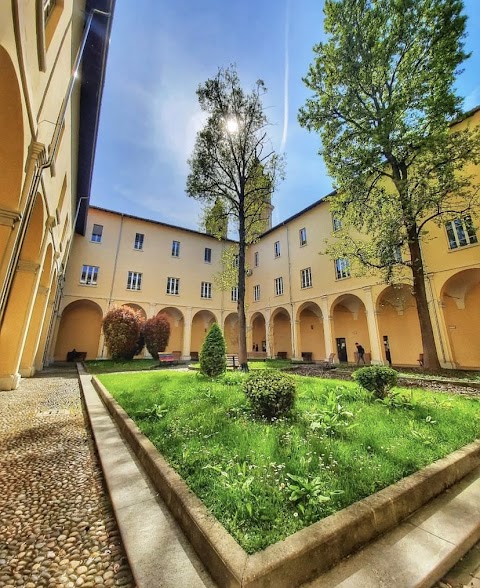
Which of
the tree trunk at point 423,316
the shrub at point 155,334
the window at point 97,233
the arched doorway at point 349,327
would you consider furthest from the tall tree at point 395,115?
the window at point 97,233

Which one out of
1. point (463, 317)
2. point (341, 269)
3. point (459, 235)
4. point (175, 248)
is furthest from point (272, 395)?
point (175, 248)

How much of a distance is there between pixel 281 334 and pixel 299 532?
24392 mm

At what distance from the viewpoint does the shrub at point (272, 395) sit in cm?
432

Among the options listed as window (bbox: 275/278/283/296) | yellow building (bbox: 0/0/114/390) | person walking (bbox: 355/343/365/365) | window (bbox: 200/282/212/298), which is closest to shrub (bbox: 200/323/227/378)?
yellow building (bbox: 0/0/114/390)

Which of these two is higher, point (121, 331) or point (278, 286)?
point (278, 286)

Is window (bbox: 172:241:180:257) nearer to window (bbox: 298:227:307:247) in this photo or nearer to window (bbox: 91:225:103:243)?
window (bbox: 91:225:103:243)

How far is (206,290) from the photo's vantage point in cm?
2609

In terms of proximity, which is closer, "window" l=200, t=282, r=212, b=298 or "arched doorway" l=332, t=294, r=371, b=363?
"arched doorway" l=332, t=294, r=371, b=363

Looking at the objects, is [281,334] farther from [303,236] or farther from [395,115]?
[395,115]

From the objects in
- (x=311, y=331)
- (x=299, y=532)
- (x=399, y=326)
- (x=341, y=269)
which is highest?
(x=341, y=269)

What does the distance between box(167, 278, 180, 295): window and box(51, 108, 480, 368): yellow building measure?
10 centimetres

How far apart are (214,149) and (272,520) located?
16.0m

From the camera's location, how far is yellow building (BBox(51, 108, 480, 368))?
45.5 ft

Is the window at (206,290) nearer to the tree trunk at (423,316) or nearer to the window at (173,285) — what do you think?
the window at (173,285)
